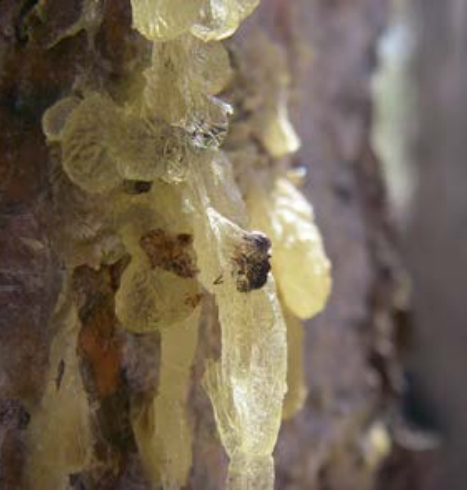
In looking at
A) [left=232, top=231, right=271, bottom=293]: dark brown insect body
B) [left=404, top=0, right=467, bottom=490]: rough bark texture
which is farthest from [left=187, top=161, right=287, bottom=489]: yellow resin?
[left=404, top=0, right=467, bottom=490]: rough bark texture

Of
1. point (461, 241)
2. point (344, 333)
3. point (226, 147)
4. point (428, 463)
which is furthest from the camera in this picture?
point (461, 241)

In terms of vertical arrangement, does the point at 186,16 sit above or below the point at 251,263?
above

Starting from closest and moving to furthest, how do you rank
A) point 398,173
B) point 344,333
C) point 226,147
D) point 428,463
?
point 226,147 → point 344,333 → point 428,463 → point 398,173

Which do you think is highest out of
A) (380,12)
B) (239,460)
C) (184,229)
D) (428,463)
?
(380,12)

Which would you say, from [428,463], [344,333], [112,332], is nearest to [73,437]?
[112,332]

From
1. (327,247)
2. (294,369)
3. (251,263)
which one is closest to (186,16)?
(251,263)

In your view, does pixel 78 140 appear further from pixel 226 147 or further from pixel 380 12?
pixel 380 12

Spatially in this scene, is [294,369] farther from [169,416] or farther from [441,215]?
[441,215]
